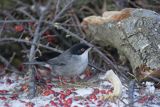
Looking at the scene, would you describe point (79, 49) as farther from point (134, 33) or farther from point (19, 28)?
point (19, 28)

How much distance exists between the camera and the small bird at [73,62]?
4.85 metres

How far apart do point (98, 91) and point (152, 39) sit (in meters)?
0.80

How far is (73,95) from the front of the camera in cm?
444

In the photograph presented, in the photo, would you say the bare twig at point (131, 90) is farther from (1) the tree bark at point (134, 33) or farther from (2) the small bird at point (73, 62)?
(2) the small bird at point (73, 62)

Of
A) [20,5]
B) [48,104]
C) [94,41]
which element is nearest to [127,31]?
[94,41]

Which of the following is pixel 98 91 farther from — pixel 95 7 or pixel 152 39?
pixel 95 7

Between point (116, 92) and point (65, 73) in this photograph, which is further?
point (65, 73)

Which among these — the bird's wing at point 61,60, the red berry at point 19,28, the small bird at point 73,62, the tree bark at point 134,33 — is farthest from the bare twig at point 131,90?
the red berry at point 19,28

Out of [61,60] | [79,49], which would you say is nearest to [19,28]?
[61,60]

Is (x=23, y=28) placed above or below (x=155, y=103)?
above

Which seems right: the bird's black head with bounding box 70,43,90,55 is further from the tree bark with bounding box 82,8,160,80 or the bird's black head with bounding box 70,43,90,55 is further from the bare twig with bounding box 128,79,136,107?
the bare twig with bounding box 128,79,136,107

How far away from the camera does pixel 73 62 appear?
4.88 m

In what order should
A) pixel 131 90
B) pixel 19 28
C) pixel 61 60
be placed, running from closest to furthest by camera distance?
pixel 131 90 → pixel 61 60 → pixel 19 28

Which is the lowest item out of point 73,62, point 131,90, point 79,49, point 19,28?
point 131,90
